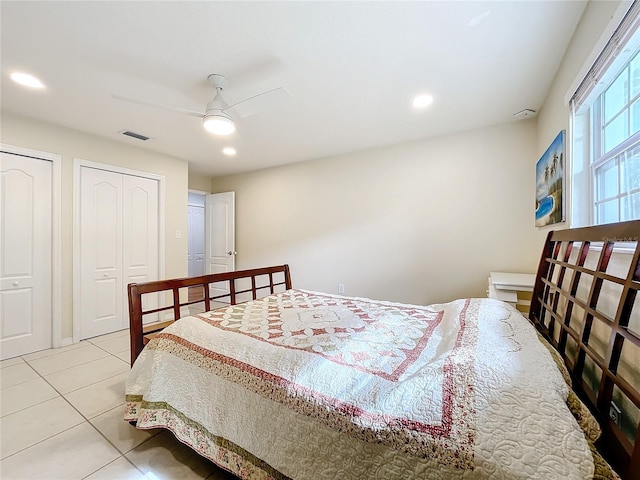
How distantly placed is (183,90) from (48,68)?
891 millimetres

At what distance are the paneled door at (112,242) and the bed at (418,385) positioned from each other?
219 cm

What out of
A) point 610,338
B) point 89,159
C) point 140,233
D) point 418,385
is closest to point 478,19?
point 610,338

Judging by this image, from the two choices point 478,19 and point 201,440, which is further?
point 478,19

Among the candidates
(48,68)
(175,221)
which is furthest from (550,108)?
(175,221)

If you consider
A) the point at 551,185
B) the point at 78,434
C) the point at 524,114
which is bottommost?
the point at 78,434

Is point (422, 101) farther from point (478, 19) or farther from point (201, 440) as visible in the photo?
point (201, 440)

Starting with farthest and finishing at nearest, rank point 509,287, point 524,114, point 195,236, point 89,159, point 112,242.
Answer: point 195,236, point 112,242, point 89,159, point 524,114, point 509,287

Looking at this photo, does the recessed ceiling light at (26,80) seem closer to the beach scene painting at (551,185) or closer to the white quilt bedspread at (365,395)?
the white quilt bedspread at (365,395)

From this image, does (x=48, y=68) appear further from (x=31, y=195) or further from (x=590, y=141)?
(x=590, y=141)

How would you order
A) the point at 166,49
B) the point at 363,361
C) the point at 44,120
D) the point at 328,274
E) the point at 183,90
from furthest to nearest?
1. the point at 328,274
2. the point at 44,120
3. the point at 183,90
4. the point at 166,49
5. the point at 363,361

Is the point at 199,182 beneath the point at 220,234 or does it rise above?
above

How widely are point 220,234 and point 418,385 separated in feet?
15.9

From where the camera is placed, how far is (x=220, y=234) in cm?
514

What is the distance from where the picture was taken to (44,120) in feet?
9.16
